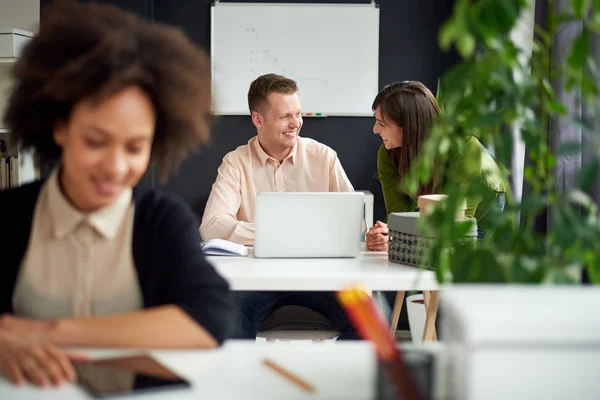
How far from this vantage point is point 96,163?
122cm

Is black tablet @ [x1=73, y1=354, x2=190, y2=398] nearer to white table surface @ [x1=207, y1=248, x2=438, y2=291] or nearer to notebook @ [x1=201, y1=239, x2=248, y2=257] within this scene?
white table surface @ [x1=207, y1=248, x2=438, y2=291]

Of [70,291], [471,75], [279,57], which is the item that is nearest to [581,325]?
[471,75]

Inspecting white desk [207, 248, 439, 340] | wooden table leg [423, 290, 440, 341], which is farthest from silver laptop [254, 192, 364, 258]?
wooden table leg [423, 290, 440, 341]

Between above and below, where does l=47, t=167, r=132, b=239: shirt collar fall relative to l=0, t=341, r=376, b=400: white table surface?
above

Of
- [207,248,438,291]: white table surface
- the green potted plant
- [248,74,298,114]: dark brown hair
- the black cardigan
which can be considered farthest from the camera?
[248,74,298,114]: dark brown hair

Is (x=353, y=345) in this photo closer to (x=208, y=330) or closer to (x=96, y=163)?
(x=208, y=330)

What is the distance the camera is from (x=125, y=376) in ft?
3.38

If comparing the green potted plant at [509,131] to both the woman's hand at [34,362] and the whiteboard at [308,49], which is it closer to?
the woman's hand at [34,362]

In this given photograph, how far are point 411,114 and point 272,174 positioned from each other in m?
0.70

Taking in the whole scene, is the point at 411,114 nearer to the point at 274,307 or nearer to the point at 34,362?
the point at 274,307

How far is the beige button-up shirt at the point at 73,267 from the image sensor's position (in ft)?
4.43

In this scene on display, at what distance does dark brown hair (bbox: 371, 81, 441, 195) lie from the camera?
134 inches

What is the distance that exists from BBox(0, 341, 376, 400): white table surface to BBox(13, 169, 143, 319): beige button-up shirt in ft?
0.66

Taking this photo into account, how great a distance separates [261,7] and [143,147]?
13.1 ft
